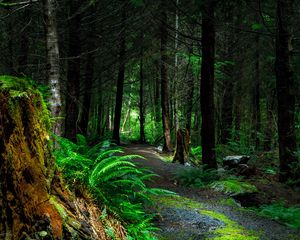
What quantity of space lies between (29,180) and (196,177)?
7.48m

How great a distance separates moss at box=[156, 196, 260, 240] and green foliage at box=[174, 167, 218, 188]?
1.96m

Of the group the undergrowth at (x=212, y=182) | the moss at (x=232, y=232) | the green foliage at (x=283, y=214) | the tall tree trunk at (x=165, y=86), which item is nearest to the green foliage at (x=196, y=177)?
the undergrowth at (x=212, y=182)

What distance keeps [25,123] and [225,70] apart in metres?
18.4

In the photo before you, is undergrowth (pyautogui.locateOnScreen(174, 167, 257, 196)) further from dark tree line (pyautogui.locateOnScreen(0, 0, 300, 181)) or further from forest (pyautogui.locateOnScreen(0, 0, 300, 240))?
dark tree line (pyautogui.locateOnScreen(0, 0, 300, 181))

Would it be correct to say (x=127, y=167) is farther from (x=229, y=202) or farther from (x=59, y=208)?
(x=229, y=202)

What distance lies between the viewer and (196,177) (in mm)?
9719

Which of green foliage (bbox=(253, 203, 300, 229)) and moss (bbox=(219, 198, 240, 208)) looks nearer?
green foliage (bbox=(253, 203, 300, 229))

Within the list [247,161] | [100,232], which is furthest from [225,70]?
[100,232]

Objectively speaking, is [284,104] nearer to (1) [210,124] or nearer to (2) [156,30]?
(1) [210,124]

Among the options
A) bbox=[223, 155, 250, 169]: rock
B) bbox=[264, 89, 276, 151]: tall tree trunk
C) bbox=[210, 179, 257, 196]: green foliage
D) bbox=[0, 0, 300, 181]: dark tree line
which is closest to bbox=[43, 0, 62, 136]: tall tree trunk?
bbox=[0, 0, 300, 181]: dark tree line

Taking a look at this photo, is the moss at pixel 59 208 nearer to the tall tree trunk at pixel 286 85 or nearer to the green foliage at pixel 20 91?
the green foliage at pixel 20 91

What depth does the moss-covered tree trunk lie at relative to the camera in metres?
2.48

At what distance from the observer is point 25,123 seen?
2.80 meters

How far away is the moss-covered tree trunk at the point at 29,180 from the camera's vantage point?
248 centimetres
